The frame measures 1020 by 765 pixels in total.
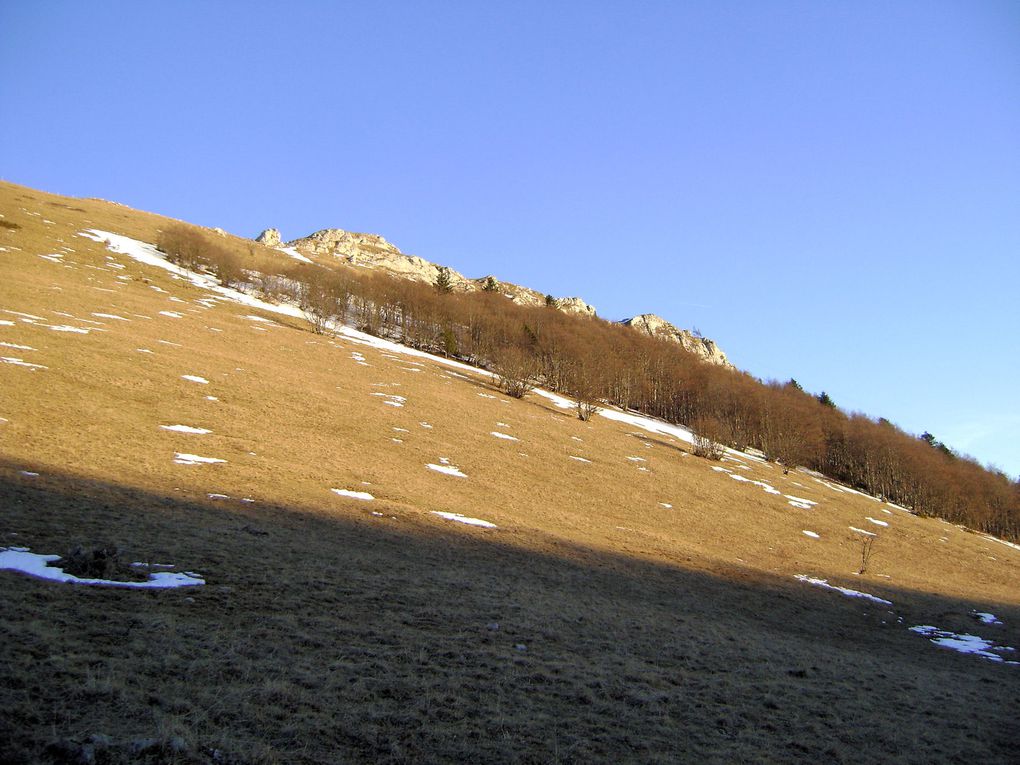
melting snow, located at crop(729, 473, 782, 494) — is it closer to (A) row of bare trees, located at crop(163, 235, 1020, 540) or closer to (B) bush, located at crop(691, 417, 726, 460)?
(B) bush, located at crop(691, 417, 726, 460)

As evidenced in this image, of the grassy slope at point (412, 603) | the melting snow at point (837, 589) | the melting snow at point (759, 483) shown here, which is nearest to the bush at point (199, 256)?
the grassy slope at point (412, 603)

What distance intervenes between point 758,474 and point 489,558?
35.4 metres

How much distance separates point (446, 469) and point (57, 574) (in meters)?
16.1

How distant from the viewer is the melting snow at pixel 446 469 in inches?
902

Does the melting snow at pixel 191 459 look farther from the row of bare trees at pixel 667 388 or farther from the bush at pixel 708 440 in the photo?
the row of bare trees at pixel 667 388

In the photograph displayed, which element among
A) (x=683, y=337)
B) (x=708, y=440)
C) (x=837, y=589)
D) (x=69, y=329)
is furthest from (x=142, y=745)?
(x=683, y=337)

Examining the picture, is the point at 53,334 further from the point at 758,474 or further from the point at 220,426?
the point at 758,474

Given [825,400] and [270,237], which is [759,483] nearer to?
[825,400]

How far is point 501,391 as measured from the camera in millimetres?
49281

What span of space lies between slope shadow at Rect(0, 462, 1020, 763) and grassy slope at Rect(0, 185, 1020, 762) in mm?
40

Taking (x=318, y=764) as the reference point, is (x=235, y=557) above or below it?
below

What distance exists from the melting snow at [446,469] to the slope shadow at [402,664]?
8240mm

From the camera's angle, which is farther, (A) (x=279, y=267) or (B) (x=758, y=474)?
(A) (x=279, y=267)

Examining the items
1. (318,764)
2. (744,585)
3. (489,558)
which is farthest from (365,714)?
(744,585)
